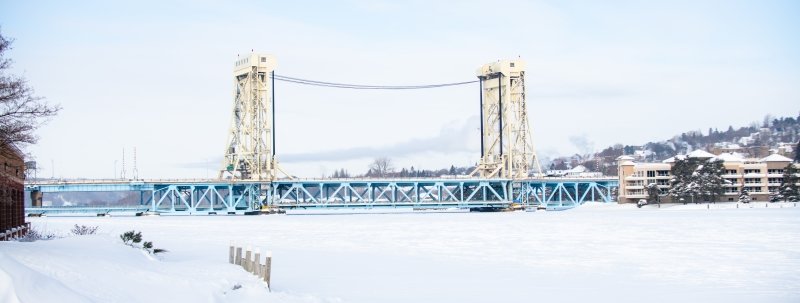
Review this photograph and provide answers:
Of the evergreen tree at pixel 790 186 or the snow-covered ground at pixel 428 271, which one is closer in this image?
the snow-covered ground at pixel 428 271

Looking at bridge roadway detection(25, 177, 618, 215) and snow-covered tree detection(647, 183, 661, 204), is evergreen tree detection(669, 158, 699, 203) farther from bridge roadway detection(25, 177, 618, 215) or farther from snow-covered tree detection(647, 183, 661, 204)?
bridge roadway detection(25, 177, 618, 215)

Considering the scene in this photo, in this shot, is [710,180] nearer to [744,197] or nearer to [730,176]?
[744,197]

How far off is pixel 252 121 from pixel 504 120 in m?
33.2

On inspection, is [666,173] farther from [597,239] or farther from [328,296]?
[328,296]

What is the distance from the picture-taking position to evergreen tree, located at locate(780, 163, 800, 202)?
11700 cm

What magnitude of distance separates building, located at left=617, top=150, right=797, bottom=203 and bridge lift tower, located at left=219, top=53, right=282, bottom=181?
5065cm

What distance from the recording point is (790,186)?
387 feet

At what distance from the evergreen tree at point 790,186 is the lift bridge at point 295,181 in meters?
23.6

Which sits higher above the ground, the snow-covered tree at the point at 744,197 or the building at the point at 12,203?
the building at the point at 12,203

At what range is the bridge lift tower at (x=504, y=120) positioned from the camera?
396 ft

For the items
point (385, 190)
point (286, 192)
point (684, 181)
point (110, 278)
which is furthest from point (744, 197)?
point (110, 278)

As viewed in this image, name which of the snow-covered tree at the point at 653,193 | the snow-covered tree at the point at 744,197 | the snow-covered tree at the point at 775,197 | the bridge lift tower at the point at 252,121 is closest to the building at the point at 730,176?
the snow-covered tree at the point at 653,193

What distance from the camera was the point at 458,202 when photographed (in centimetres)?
12038

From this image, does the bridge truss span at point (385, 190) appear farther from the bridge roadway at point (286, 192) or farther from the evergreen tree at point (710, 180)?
the evergreen tree at point (710, 180)
